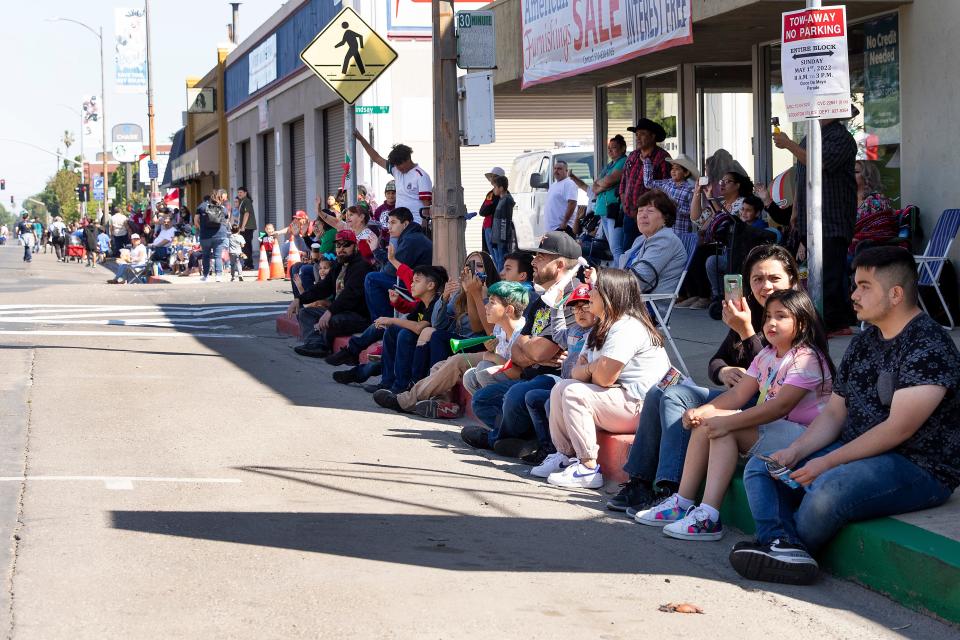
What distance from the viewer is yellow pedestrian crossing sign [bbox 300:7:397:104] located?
14.1m

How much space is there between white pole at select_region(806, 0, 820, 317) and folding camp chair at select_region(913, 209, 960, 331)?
4.34 meters

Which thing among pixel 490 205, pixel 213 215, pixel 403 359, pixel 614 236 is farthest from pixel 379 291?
pixel 213 215

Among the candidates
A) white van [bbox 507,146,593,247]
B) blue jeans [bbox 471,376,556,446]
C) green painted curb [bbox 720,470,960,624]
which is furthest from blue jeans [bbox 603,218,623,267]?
green painted curb [bbox 720,470,960,624]

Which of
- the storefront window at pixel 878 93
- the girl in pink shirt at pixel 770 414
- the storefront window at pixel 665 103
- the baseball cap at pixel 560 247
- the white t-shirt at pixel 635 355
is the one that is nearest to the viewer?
the girl in pink shirt at pixel 770 414

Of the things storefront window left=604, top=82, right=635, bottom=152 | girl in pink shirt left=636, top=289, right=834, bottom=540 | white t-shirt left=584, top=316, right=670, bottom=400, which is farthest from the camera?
storefront window left=604, top=82, right=635, bottom=152

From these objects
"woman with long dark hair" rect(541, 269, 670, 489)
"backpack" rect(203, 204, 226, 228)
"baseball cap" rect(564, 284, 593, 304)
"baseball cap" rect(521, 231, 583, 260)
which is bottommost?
"woman with long dark hair" rect(541, 269, 670, 489)

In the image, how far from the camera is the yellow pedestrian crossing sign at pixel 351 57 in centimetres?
1406

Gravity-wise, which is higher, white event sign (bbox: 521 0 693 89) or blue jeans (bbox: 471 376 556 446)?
white event sign (bbox: 521 0 693 89)

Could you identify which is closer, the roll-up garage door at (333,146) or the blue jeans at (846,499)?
the blue jeans at (846,499)

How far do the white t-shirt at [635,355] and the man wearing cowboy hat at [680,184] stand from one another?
7.04 m

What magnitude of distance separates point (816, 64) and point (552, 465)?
2.73 m

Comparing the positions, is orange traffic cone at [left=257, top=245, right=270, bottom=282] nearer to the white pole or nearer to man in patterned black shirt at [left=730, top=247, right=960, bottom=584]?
the white pole

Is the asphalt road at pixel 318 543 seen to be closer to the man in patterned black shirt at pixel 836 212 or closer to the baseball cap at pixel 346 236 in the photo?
the baseball cap at pixel 346 236

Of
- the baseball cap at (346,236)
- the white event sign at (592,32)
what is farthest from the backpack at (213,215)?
the baseball cap at (346,236)
